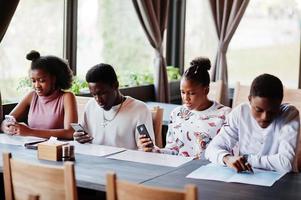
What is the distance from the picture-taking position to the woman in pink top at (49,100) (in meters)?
3.13

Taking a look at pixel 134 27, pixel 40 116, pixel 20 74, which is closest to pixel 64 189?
pixel 40 116

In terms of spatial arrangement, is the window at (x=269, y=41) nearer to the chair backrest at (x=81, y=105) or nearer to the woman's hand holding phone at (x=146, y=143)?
the chair backrest at (x=81, y=105)

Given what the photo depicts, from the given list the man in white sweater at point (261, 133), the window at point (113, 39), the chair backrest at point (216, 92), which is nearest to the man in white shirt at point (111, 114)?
the man in white sweater at point (261, 133)

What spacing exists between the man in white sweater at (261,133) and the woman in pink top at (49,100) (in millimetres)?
1026

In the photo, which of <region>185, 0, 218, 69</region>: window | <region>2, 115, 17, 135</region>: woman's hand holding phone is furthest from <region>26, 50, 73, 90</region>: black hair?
<region>185, 0, 218, 69</region>: window

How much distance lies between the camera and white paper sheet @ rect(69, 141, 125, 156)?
258 centimetres

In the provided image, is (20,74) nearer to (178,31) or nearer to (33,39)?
(33,39)

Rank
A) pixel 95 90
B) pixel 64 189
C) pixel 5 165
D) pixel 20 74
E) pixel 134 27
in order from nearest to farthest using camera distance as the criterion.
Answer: pixel 64 189
pixel 5 165
pixel 95 90
pixel 20 74
pixel 134 27

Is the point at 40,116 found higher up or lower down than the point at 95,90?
lower down

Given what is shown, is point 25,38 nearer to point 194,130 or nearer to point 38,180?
point 194,130

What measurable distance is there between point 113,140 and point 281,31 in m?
3.11

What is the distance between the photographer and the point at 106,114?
9.76ft

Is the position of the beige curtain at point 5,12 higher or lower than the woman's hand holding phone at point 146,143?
higher

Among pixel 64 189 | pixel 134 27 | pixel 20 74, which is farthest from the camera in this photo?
pixel 134 27
